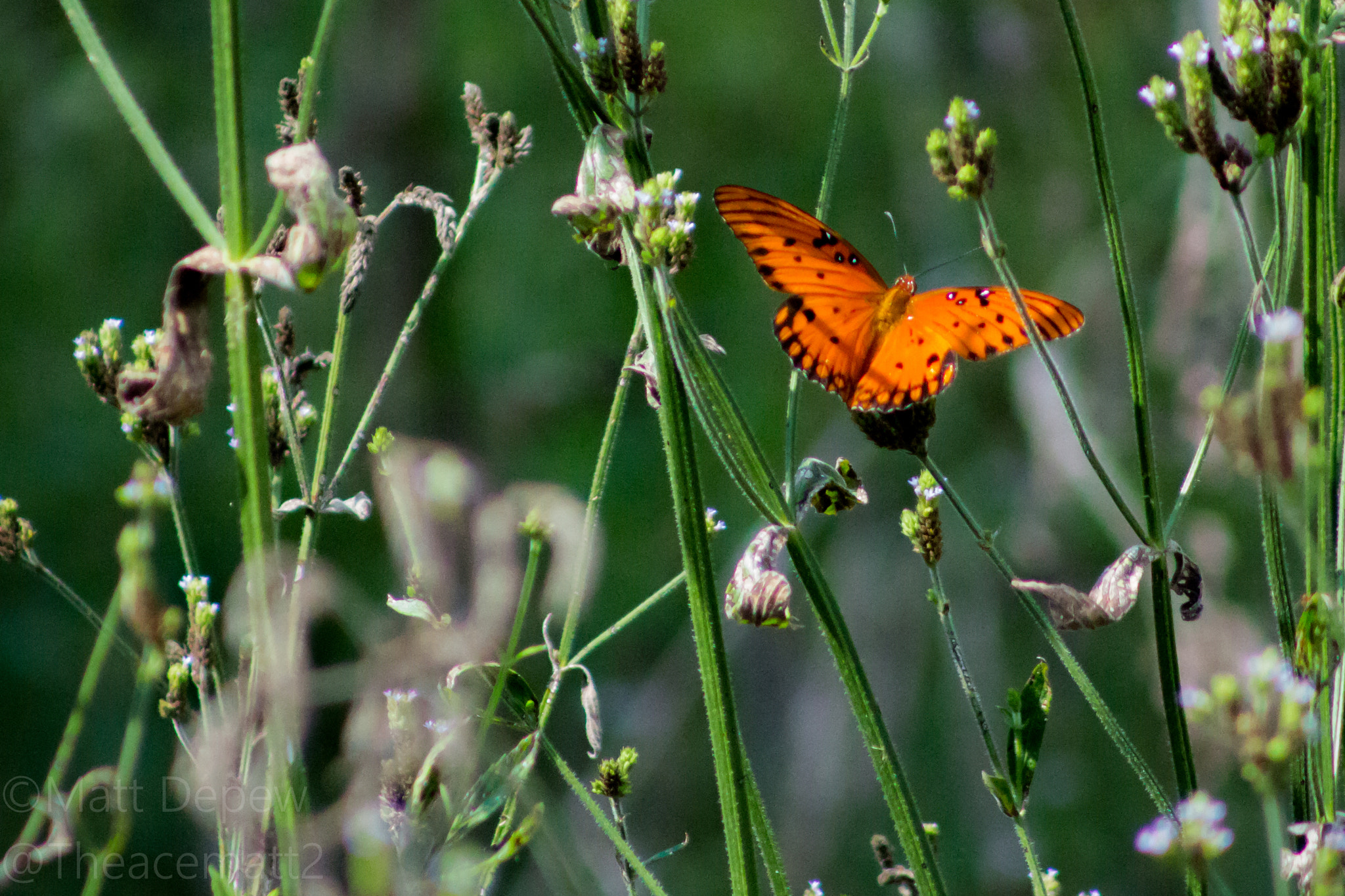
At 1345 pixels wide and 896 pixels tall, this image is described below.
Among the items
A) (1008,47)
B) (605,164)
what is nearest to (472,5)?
(1008,47)

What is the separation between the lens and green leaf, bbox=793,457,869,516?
0.62 metres

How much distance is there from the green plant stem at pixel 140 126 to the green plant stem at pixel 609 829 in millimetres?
305

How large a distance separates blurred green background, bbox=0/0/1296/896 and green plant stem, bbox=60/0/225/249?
2.18 metres

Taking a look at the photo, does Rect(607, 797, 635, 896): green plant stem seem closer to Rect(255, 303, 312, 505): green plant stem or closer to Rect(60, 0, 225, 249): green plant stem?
Rect(255, 303, 312, 505): green plant stem

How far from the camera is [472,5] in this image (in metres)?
5.70

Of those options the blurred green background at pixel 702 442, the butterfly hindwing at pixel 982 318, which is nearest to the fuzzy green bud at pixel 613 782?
the butterfly hindwing at pixel 982 318

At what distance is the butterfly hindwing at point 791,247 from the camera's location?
889 mm

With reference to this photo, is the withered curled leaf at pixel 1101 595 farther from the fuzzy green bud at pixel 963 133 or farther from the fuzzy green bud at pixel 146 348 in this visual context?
the fuzzy green bud at pixel 146 348

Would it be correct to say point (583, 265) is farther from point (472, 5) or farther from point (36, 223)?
point (36, 223)

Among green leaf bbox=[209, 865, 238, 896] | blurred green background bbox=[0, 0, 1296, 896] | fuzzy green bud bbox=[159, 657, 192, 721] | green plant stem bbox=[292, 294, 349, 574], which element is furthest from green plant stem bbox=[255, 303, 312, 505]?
blurred green background bbox=[0, 0, 1296, 896]

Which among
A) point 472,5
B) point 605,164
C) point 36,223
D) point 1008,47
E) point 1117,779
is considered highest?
point 472,5

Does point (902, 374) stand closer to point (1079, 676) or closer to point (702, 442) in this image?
point (1079, 676)

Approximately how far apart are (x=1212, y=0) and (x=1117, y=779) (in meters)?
2.90

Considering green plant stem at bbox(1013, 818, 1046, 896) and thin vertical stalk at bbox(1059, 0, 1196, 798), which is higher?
thin vertical stalk at bbox(1059, 0, 1196, 798)
